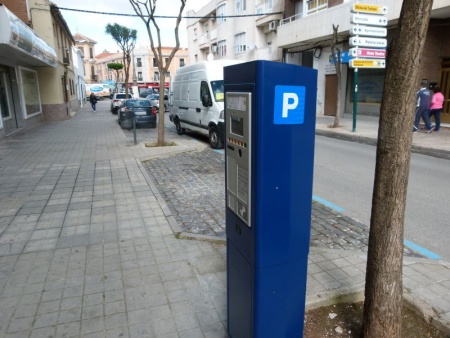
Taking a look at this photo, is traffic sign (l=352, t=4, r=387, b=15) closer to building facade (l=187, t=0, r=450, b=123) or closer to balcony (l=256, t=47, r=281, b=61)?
building facade (l=187, t=0, r=450, b=123)

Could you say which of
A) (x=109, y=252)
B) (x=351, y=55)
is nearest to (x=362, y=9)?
Result: (x=351, y=55)

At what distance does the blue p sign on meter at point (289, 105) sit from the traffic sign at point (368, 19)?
37.4 ft

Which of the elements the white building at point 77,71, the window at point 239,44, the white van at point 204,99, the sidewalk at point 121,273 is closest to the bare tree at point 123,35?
the white building at point 77,71

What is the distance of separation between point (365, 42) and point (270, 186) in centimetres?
1211

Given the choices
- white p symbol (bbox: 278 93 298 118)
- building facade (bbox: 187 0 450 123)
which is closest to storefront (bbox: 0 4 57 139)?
building facade (bbox: 187 0 450 123)

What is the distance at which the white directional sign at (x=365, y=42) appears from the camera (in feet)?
38.9

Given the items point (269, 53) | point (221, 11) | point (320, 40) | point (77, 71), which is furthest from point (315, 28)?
point (77, 71)

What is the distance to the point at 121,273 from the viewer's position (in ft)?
11.5

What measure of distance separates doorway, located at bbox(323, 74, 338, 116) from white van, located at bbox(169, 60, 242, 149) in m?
11.3

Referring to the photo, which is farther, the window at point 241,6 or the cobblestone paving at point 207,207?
the window at point 241,6

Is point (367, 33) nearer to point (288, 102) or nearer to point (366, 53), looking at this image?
point (366, 53)

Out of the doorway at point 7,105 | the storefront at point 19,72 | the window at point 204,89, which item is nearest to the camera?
the storefront at point 19,72

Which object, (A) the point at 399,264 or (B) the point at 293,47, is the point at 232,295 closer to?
(A) the point at 399,264

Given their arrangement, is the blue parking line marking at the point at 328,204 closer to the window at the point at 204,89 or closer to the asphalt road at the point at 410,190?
the asphalt road at the point at 410,190
